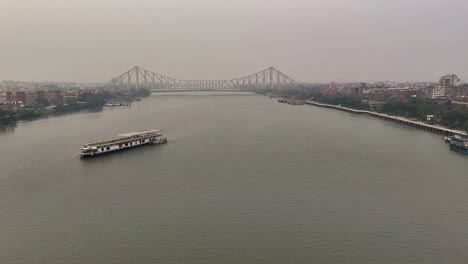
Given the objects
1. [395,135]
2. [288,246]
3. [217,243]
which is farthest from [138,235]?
[395,135]

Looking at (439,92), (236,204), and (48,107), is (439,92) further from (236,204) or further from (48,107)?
(236,204)

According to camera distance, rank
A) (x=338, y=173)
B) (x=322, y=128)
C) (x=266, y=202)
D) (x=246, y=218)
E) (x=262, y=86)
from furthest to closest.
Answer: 1. (x=262, y=86)
2. (x=322, y=128)
3. (x=338, y=173)
4. (x=266, y=202)
5. (x=246, y=218)

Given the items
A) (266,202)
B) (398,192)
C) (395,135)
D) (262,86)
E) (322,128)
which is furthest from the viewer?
(262,86)

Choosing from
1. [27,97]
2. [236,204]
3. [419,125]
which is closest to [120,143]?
[236,204]

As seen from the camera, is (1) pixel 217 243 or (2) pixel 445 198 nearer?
(1) pixel 217 243

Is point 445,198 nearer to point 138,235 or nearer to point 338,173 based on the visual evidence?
point 338,173

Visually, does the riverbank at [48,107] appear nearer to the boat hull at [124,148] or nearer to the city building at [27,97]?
the city building at [27,97]

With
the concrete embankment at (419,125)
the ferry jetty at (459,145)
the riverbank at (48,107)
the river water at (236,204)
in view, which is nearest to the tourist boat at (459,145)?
the ferry jetty at (459,145)
